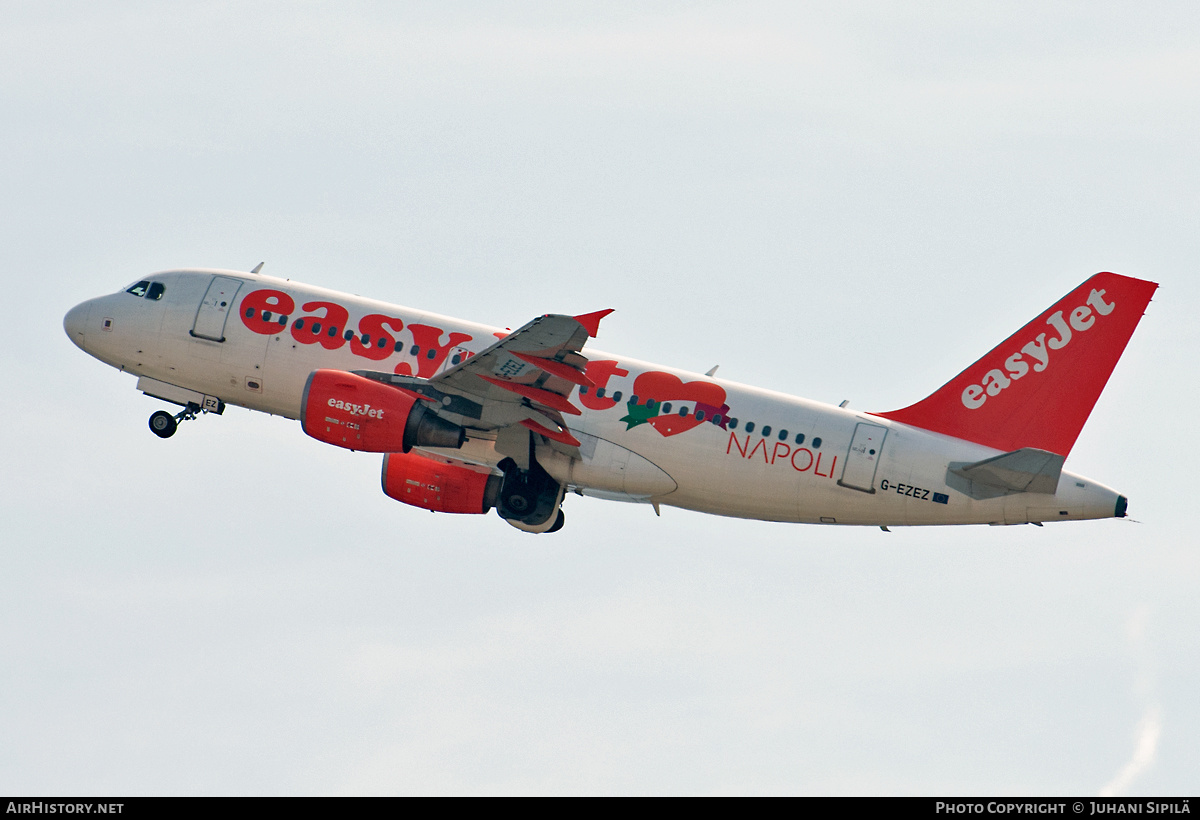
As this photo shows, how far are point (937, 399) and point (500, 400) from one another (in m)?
11.9

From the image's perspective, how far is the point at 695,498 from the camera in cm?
4178

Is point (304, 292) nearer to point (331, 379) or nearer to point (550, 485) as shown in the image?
point (331, 379)

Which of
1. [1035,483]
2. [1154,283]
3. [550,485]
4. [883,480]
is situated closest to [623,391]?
[550,485]

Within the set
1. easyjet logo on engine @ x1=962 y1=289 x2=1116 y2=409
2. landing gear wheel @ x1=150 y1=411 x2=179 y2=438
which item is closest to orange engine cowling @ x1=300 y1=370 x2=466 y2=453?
landing gear wheel @ x1=150 y1=411 x2=179 y2=438

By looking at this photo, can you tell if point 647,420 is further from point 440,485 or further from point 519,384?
point 440,485

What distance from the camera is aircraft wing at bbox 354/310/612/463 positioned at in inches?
1515

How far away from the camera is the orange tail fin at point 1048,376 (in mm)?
40781

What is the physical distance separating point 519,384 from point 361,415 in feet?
13.8

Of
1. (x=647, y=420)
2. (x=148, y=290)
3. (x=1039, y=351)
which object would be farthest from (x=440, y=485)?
(x=1039, y=351)

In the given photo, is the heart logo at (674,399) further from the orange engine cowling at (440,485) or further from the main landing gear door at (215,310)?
the main landing gear door at (215,310)

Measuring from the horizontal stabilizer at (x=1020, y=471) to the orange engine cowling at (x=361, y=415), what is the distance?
1420 centimetres

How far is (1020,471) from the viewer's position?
3916 centimetres

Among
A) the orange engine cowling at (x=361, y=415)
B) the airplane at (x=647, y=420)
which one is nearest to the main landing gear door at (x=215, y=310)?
the airplane at (x=647, y=420)

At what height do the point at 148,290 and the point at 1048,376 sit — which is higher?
the point at 1048,376
